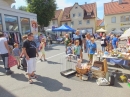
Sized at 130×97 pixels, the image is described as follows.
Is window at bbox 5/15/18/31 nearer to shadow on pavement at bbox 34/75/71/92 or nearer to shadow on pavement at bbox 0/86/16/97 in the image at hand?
shadow on pavement at bbox 34/75/71/92

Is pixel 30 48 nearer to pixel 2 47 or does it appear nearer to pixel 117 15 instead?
pixel 2 47

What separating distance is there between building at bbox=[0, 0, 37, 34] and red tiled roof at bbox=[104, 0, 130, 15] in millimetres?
26419

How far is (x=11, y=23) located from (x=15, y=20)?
634 millimetres

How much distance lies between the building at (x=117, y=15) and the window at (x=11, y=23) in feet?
94.3

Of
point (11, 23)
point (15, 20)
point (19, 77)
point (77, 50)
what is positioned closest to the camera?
point (19, 77)

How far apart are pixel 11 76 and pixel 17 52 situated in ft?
4.20

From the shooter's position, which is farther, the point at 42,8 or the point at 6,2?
the point at 42,8

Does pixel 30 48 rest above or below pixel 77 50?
above

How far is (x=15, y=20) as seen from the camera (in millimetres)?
13750

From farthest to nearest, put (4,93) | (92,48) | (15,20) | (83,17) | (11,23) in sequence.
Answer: (83,17) → (15,20) → (11,23) → (92,48) → (4,93)

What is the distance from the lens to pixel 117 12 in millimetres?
36000

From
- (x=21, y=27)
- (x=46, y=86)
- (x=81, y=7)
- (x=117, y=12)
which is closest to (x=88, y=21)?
(x=81, y=7)

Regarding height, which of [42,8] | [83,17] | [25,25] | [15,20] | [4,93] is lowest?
[4,93]

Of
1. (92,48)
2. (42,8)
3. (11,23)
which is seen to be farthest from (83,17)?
(92,48)
